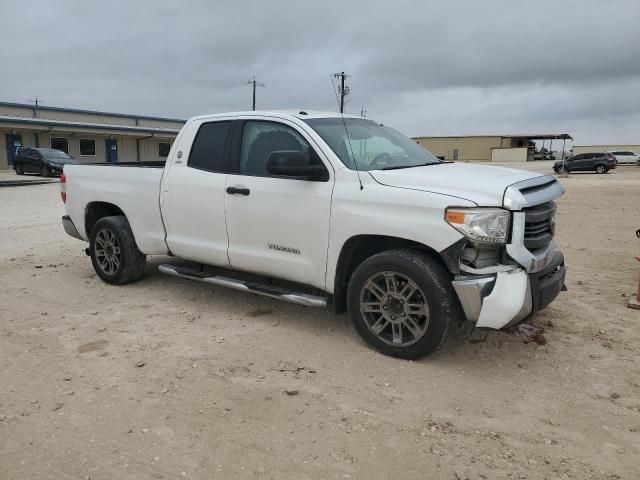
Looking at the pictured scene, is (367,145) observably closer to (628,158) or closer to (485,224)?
(485,224)

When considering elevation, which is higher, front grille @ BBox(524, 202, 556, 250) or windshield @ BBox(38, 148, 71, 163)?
front grille @ BBox(524, 202, 556, 250)

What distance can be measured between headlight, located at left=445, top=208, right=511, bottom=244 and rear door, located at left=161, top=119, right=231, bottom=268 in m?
2.27

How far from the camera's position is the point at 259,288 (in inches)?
192

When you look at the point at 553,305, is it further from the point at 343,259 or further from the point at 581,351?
the point at 343,259

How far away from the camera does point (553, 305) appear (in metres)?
5.45

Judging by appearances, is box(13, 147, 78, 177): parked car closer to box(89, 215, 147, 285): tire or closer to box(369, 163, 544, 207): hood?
box(89, 215, 147, 285): tire

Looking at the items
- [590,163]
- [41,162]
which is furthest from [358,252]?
[590,163]

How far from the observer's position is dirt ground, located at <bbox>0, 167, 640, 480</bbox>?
2893mm

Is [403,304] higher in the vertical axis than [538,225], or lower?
lower

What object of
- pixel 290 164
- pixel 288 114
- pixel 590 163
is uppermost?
pixel 288 114

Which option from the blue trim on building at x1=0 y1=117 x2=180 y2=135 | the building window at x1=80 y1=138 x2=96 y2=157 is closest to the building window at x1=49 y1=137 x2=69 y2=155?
the building window at x1=80 y1=138 x2=96 y2=157

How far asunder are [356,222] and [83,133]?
3909 cm

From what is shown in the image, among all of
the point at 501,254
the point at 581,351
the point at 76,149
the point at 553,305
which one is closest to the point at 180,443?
the point at 501,254

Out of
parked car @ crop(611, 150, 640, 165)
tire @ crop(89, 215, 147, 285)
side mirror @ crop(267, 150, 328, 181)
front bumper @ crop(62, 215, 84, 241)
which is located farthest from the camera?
parked car @ crop(611, 150, 640, 165)
